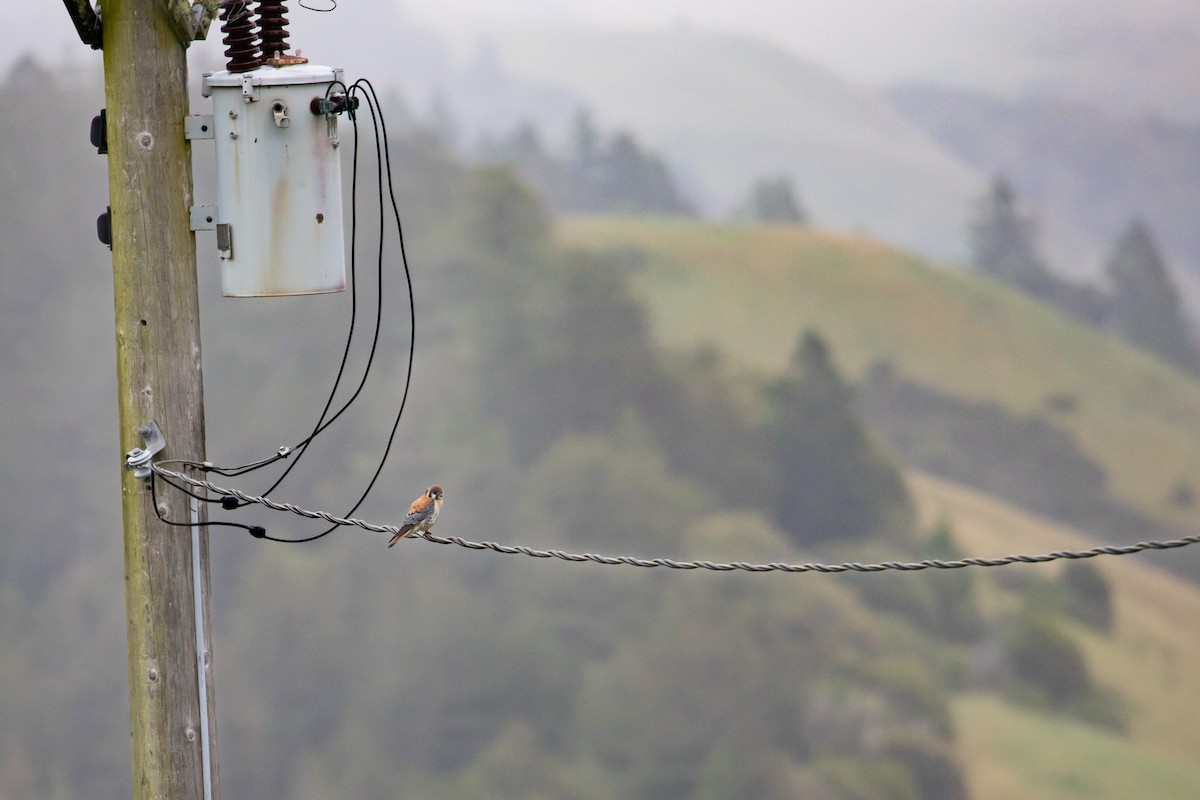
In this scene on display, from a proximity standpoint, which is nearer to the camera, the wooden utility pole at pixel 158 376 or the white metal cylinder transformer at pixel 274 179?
the wooden utility pole at pixel 158 376

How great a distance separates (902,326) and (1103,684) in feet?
96.7

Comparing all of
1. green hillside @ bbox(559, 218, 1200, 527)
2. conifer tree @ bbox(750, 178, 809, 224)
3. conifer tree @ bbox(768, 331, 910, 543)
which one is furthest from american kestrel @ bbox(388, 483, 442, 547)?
conifer tree @ bbox(750, 178, 809, 224)

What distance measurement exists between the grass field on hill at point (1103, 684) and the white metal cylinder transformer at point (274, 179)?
87.5m

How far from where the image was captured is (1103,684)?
95.4m

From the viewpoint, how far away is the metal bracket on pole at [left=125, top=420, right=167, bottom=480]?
5762 millimetres

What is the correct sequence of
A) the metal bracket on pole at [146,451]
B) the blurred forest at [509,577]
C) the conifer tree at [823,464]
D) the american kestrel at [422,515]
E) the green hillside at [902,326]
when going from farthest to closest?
the green hillside at [902,326], the conifer tree at [823,464], the blurred forest at [509,577], the american kestrel at [422,515], the metal bracket on pole at [146,451]

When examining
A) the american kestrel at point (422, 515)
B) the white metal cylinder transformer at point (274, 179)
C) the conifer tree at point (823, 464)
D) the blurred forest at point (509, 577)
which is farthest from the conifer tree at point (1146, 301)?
the white metal cylinder transformer at point (274, 179)

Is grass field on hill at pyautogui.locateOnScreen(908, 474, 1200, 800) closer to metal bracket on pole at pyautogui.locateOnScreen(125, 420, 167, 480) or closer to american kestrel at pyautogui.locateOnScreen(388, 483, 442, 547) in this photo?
american kestrel at pyautogui.locateOnScreen(388, 483, 442, 547)

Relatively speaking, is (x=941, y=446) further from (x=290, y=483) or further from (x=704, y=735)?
(x=290, y=483)

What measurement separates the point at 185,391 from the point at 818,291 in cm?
10568

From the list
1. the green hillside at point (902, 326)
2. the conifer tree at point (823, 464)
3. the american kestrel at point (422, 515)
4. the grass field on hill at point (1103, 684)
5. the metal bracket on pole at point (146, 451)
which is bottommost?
the grass field on hill at point (1103, 684)

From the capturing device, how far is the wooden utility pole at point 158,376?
5.80m

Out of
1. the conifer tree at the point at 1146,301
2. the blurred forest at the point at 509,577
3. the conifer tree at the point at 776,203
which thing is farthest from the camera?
the conifer tree at the point at 776,203

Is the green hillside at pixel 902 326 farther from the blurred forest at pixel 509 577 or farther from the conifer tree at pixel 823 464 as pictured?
the conifer tree at pixel 823 464
